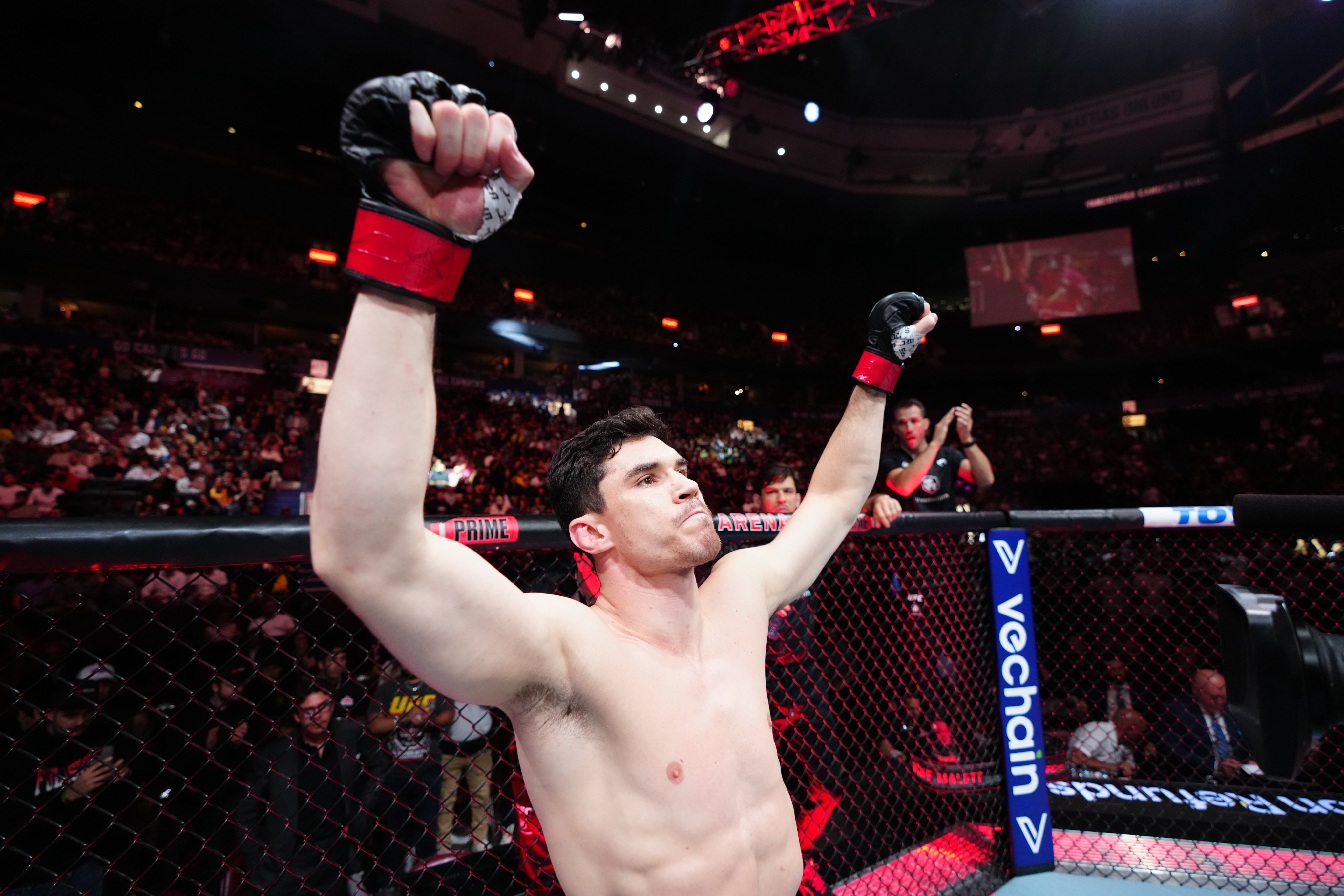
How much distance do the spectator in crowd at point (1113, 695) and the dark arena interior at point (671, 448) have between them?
0.06 m

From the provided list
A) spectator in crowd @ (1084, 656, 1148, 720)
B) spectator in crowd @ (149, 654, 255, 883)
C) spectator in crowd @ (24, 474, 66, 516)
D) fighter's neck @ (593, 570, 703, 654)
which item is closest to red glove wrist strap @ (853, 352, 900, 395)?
fighter's neck @ (593, 570, 703, 654)

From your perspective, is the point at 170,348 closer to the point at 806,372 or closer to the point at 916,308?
the point at 916,308

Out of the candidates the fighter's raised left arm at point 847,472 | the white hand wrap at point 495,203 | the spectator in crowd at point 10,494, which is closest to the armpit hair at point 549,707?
the fighter's raised left arm at point 847,472

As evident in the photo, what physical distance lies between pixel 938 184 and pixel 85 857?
20.7 metres

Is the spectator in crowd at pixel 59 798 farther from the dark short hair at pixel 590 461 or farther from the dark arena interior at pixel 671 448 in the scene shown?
the dark short hair at pixel 590 461

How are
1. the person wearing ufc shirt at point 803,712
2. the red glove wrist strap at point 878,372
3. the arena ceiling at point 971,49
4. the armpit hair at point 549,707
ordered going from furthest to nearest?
the arena ceiling at point 971,49 → the person wearing ufc shirt at point 803,712 → the red glove wrist strap at point 878,372 → the armpit hair at point 549,707

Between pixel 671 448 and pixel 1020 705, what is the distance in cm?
177

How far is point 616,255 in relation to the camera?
65.7 ft

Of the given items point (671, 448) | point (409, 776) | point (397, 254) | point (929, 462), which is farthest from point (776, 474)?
point (397, 254)

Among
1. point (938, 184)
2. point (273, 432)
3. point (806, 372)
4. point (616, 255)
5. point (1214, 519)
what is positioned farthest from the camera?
point (806, 372)

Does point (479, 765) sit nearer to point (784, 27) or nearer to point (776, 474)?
point (776, 474)

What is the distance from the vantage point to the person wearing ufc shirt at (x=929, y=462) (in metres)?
3.15

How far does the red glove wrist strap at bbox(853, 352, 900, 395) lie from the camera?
66.1 inches

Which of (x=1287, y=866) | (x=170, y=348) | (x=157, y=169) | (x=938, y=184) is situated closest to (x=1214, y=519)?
(x=1287, y=866)
